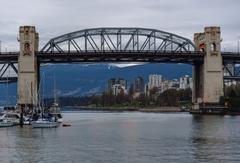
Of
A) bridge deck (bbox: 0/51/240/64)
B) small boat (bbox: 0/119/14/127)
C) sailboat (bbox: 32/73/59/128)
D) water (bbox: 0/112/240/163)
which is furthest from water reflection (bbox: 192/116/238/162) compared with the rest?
bridge deck (bbox: 0/51/240/64)

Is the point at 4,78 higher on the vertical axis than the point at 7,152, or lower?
higher

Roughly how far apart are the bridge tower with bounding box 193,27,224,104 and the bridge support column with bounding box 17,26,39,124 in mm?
38533

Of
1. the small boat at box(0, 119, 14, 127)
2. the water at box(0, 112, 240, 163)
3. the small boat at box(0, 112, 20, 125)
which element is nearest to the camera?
the water at box(0, 112, 240, 163)

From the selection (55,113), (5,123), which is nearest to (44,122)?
(5,123)

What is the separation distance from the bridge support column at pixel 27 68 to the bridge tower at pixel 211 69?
126 feet

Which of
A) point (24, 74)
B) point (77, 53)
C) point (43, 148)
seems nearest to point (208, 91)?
point (77, 53)

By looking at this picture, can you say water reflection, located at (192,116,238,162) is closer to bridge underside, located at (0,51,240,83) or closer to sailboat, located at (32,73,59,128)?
sailboat, located at (32,73,59,128)

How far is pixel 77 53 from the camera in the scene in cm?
15162

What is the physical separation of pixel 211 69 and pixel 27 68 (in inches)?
1630

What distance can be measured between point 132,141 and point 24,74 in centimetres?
7753

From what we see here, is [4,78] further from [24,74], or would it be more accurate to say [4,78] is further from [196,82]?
[196,82]

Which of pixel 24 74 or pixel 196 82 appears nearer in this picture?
pixel 24 74

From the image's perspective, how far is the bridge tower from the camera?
16025 centimetres

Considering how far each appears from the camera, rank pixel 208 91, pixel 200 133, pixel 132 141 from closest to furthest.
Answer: pixel 132 141 < pixel 200 133 < pixel 208 91
